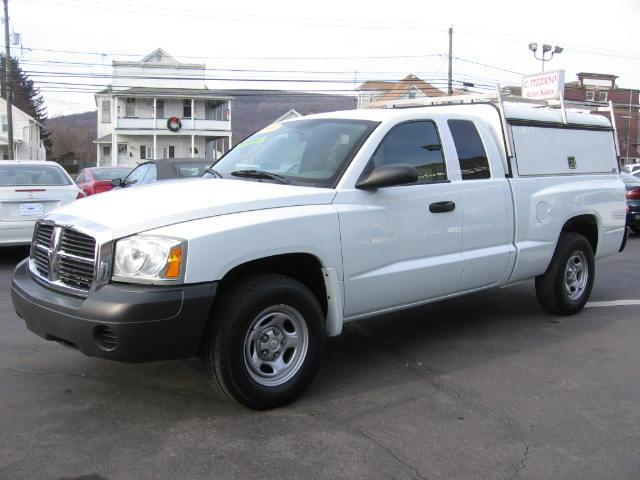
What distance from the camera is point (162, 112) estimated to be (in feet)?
154

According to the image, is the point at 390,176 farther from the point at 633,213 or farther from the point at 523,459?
the point at 633,213

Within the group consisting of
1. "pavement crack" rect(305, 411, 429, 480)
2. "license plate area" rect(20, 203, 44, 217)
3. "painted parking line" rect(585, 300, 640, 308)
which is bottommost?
"pavement crack" rect(305, 411, 429, 480)

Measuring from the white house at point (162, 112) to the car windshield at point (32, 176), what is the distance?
36733mm

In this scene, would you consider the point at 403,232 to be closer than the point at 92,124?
Yes

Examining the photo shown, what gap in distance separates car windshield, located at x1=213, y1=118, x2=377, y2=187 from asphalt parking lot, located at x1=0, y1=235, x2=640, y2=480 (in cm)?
145

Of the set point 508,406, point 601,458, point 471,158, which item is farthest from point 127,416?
point 471,158

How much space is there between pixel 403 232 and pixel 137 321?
198 centimetres

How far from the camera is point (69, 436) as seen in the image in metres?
3.43

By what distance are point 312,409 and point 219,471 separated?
35.7 inches

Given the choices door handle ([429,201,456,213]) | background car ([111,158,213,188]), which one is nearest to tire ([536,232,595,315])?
door handle ([429,201,456,213])

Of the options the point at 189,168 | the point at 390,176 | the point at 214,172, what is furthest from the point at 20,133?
the point at 390,176

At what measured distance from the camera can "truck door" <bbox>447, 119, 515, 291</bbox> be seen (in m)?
4.95

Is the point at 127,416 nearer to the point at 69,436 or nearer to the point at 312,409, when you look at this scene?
the point at 69,436

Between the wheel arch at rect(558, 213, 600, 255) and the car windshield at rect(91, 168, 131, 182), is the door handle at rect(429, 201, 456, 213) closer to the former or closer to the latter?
the wheel arch at rect(558, 213, 600, 255)
